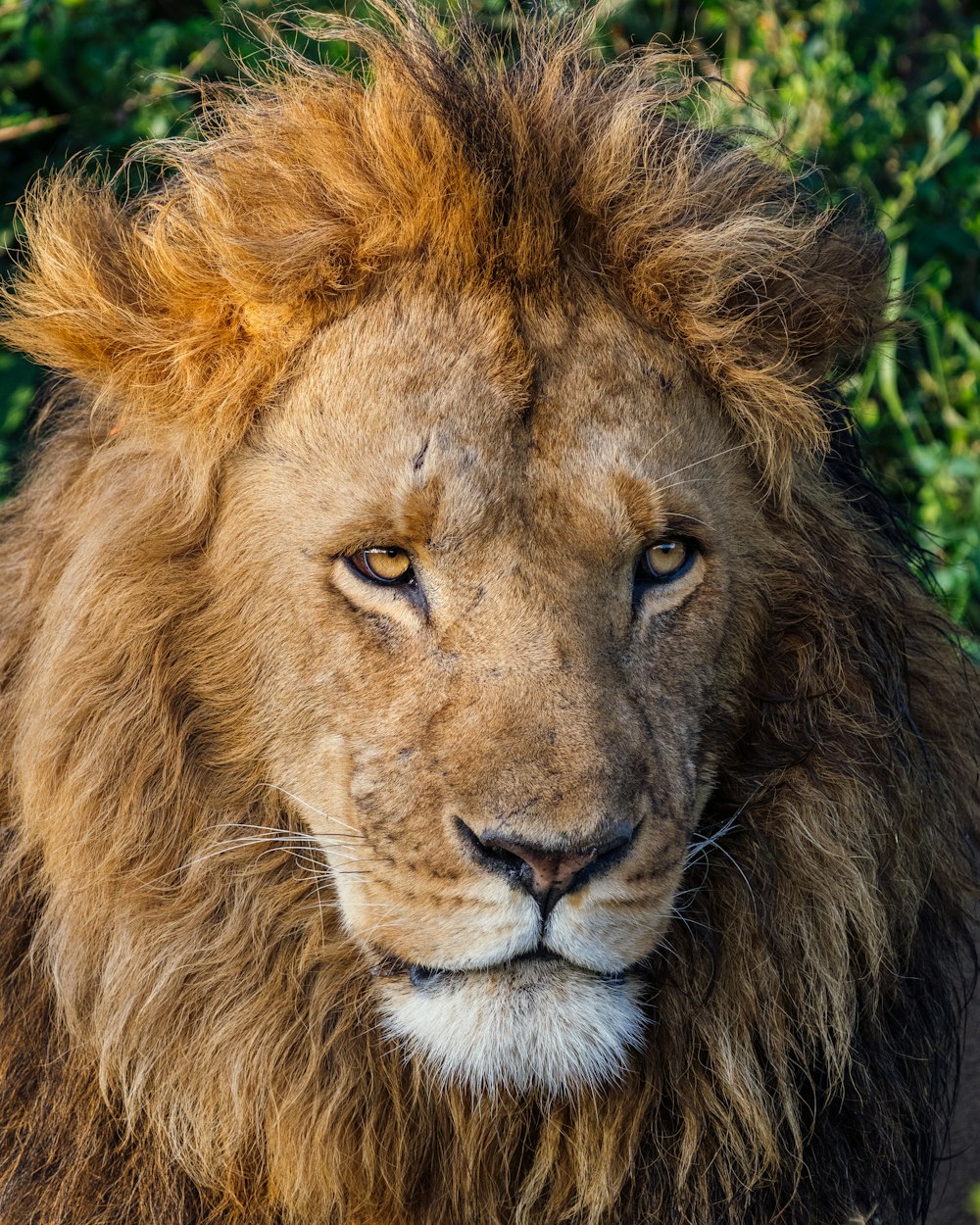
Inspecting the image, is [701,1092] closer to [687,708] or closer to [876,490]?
[687,708]

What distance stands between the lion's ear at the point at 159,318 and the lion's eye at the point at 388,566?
31 cm

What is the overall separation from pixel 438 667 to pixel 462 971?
0.42 m

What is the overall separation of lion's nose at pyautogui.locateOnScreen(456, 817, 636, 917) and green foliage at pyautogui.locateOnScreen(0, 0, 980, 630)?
2553 mm

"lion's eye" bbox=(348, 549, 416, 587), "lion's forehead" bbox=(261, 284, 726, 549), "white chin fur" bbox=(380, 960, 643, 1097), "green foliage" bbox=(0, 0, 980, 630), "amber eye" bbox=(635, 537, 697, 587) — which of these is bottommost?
"white chin fur" bbox=(380, 960, 643, 1097)

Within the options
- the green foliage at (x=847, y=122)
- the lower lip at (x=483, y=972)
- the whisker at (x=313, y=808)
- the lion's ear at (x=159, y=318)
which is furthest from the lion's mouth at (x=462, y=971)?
the green foliage at (x=847, y=122)

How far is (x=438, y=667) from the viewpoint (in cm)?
207

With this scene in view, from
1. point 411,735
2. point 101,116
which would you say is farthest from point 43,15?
point 411,735

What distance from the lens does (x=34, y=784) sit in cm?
226

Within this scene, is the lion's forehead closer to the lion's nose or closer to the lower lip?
the lion's nose

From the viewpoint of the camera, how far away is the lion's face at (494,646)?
1.93m

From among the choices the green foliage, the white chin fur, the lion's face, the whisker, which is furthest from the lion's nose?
the green foliage

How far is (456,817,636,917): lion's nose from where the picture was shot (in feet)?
6.09

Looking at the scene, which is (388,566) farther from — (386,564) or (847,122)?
(847,122)

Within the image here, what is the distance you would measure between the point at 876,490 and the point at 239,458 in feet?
3.70
